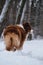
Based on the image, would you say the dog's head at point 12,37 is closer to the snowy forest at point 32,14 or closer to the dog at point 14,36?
the dog at point 14,36

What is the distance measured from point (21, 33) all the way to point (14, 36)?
0.18m

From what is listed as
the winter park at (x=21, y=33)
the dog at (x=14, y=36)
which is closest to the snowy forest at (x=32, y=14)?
the winter park at (x=21, y=33)

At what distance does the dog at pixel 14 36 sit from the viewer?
3.99 meters

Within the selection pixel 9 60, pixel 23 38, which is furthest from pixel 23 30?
pixel 9 60

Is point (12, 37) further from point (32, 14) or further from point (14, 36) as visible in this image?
point (32, 14)

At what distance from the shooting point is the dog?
13.1ft

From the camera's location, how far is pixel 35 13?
26.5 feet

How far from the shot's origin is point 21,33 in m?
4.13

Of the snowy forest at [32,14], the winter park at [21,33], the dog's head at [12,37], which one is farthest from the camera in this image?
the snowy forest at [32,14]

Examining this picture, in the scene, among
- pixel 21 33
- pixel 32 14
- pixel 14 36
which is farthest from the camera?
pixel 32 14

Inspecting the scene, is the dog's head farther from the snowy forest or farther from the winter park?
the snowy forest

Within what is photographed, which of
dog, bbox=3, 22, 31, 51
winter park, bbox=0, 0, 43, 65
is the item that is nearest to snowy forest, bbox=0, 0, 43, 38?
winter park, bbox=0, 0, 43, 65

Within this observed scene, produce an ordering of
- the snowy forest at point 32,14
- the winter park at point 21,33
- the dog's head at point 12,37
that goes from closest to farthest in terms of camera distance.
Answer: the winter park at point 21,33, the dog's head at point 12,37, the snowy forest at point 32,14

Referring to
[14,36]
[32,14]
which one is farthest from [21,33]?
[32,14]
